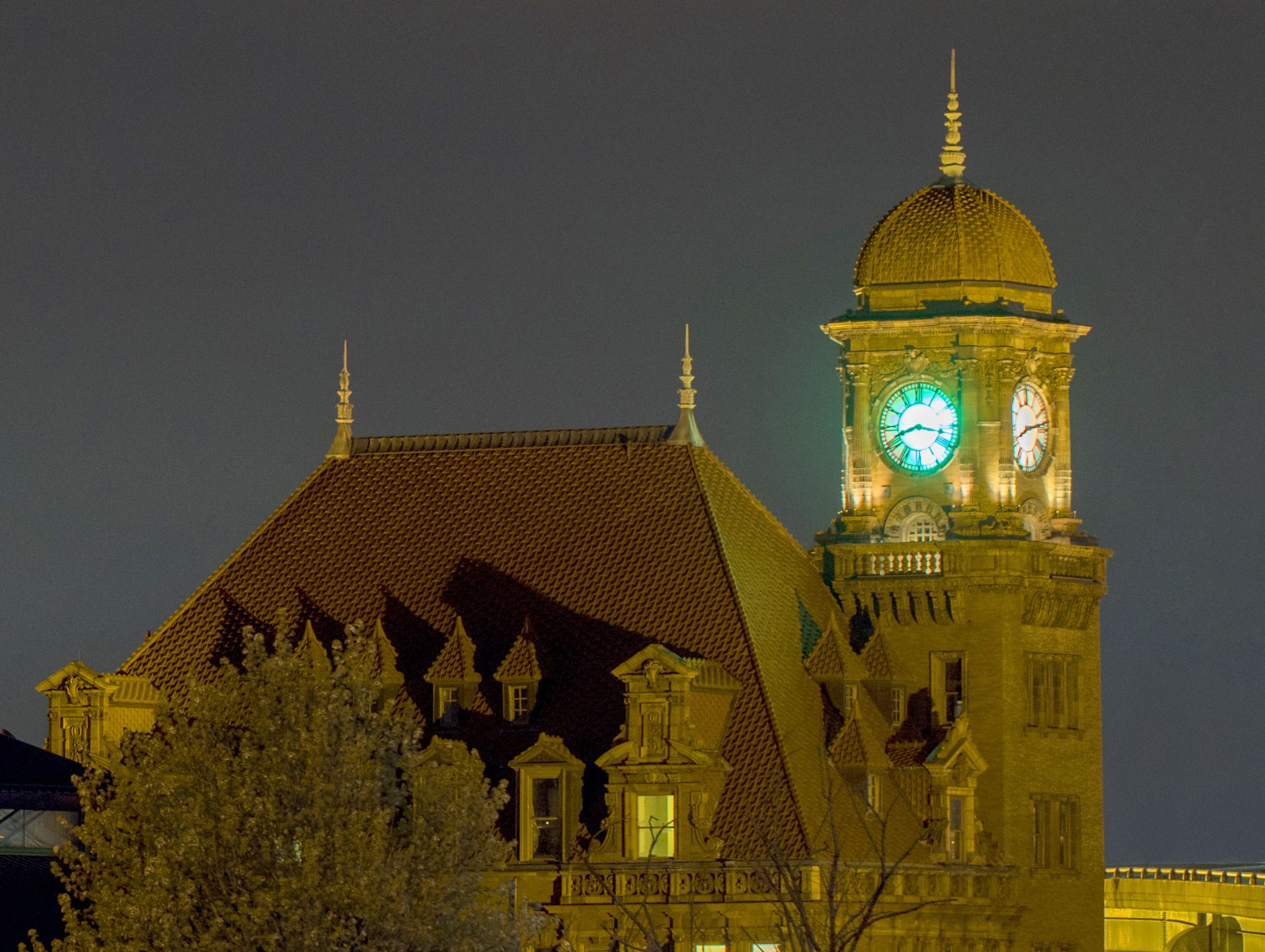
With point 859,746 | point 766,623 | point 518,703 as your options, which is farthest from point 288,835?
point 766,623

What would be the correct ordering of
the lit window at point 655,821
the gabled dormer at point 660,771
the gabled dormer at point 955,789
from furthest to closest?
1. the gabled dormer at point 955,789
2. the lit window at point 655,821
3. the gabled dormer at point 660,771

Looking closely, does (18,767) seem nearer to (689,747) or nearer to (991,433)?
(689,747)

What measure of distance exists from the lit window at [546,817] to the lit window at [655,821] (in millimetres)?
2663

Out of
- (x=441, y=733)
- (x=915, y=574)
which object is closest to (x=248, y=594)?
(x=441, y=733)

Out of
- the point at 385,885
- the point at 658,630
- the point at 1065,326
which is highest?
the point at 1065,326

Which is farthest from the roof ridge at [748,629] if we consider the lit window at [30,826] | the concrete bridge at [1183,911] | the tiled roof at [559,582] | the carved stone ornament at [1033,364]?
the concrete bridge at [1183,911]

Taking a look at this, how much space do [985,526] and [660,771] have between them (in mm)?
15112

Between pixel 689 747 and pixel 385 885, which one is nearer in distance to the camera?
pixel 385 885

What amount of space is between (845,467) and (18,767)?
26.6m

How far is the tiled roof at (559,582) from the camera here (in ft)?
420

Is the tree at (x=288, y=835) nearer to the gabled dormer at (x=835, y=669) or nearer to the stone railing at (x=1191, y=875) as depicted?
the gabled dormer at (x=835, y=669)

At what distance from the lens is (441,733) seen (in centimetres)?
12875

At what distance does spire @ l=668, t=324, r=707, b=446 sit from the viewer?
437 ft

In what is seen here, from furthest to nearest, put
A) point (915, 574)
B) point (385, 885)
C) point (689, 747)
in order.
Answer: point (915, 574)
point (689, 747)
point (385, 885)
